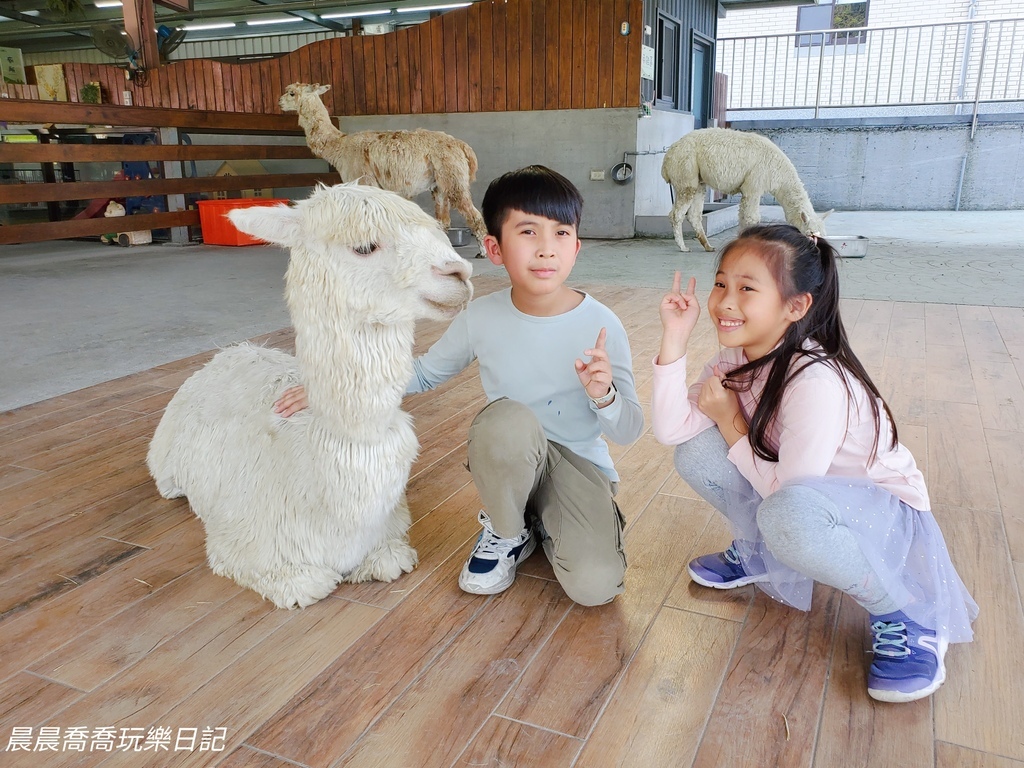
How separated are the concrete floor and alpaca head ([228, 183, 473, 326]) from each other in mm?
2311

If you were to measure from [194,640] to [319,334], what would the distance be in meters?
0.68

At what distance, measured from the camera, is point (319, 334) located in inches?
59.8

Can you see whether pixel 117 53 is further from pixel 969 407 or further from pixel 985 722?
pixel 985 722

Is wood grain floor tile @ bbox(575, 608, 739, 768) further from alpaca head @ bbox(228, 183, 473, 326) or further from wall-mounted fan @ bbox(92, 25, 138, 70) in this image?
wall-mounted fan @ bbox(92, 25, 138, 70)

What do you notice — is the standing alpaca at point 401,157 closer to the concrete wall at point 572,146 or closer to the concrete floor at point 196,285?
the concrete floor at point 196,285

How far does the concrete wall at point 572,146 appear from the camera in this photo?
28.7ft

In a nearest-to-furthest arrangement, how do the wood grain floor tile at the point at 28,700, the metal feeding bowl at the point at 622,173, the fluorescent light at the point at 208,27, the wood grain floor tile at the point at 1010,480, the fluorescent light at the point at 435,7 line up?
the wood grain floor tile at the point at 28,700, the wood grain floor tile at the point at 1010,480, the metal feeding bowl at the point at 622,173, the fluorescent light at the point at 435,7, the fluorescent light at the point at 208,27

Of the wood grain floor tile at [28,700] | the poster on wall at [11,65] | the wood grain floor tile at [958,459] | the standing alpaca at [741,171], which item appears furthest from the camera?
the poster on wall at [11,65]

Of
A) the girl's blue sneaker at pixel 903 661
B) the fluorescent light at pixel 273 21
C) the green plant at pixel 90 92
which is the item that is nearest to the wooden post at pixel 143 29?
the green plant at pixel 90 92

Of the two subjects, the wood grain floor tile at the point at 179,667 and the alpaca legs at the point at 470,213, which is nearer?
the wood grain floor tile at the point at 179,667

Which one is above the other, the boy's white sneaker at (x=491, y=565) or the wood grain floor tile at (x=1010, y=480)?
the boy's white sneaker at (x=491, y=565)

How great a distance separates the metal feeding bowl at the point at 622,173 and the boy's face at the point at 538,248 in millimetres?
7454

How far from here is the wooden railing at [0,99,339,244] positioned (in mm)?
6855

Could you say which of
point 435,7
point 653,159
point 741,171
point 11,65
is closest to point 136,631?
point 741,171
